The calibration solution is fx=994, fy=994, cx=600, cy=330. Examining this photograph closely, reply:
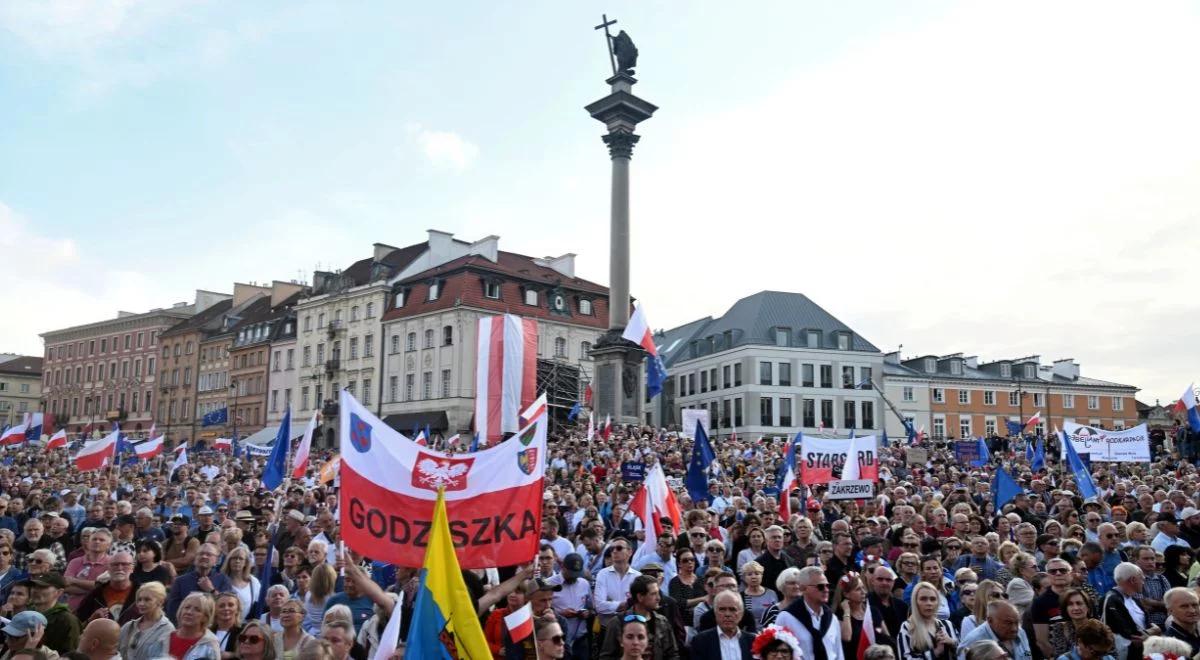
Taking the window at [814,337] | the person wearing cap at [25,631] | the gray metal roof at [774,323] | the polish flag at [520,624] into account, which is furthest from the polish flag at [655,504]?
the window at [814,337]

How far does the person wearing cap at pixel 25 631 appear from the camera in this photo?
19.8ft

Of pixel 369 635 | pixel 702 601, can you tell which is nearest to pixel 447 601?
pixel 369 635

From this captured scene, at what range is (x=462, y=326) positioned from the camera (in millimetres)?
62875

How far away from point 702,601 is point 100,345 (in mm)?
98685

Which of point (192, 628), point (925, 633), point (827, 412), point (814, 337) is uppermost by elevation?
point (814, 337)

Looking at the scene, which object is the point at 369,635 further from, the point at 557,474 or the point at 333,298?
the point at 333,298

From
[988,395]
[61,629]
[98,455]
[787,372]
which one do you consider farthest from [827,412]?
[61,629]

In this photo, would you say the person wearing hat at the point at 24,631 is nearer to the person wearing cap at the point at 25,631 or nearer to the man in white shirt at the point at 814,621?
the person wearing cap at the point at 25,631

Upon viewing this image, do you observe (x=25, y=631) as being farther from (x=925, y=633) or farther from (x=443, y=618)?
(x=925, y=633)

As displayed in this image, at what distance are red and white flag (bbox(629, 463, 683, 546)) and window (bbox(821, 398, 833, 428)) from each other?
64.9 metres

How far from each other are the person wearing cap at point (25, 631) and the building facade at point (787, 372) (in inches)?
2711

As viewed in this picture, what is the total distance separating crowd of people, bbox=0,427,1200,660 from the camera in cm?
671

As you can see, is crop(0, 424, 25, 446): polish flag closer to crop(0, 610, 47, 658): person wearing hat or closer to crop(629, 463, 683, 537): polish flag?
crop(629, 463, 683, 537): polish flag

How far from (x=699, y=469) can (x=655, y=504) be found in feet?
15.8
